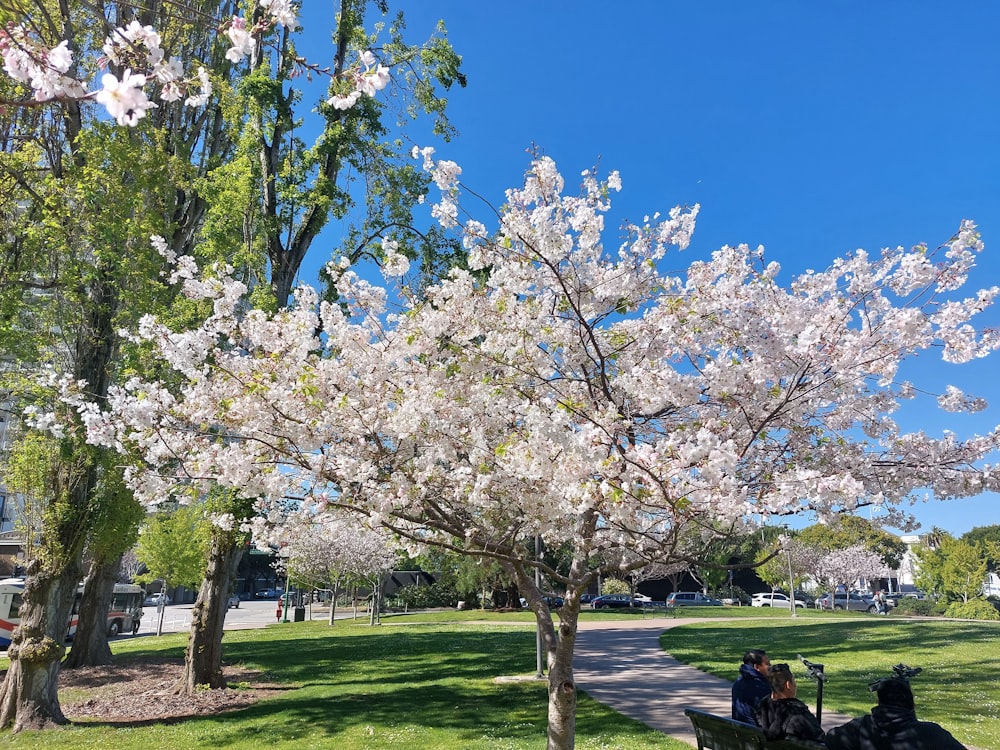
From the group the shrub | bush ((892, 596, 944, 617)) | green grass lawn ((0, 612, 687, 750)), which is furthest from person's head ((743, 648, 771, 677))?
the shrub

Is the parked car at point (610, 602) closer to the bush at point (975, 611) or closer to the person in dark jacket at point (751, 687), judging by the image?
the bush at point (975, 611)

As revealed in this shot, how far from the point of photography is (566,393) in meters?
6.25

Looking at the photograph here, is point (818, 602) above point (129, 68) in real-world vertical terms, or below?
below

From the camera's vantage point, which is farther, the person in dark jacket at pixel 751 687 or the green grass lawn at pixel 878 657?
the green grass lawn at pixel 878 657

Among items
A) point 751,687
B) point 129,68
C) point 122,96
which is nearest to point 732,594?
point 751,687

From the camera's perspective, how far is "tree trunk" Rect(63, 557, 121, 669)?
17.0m

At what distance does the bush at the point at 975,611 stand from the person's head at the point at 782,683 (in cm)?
3981

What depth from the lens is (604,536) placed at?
668 cm

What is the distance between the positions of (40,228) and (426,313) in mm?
7592

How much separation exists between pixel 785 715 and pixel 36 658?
10.6 metres

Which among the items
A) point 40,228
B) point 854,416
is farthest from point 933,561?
point 40,228

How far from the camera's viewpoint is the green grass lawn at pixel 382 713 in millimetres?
9078

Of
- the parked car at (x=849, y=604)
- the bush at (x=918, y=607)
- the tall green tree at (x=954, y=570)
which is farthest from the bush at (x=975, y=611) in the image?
the parked car at (x=849, y=604)

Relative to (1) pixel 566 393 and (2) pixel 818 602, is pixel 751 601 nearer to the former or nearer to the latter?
(2) pixel 818 602
